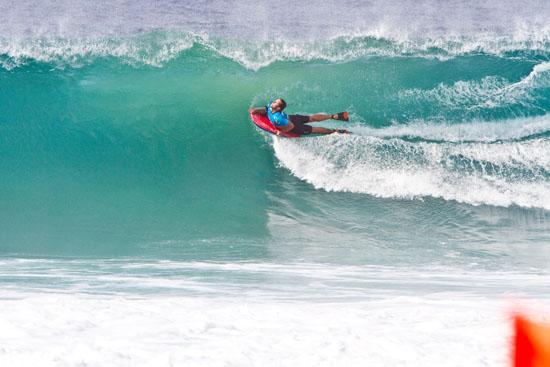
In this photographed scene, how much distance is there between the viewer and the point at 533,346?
10.2ft

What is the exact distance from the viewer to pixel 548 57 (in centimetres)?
963

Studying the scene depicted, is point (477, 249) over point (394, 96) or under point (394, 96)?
under

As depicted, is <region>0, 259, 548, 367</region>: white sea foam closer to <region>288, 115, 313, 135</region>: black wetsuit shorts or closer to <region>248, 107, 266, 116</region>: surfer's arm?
Answer: <region>288, 115, 313, 135</region>: black wetsuit shorts

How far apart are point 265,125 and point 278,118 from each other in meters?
0.51

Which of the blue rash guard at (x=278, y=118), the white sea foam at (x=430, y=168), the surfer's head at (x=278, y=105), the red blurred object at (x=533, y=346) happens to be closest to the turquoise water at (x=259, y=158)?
the white sea foam at (x=430, y=168)

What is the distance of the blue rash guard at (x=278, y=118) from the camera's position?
26.9ft

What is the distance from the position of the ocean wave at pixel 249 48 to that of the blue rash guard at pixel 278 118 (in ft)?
5.29

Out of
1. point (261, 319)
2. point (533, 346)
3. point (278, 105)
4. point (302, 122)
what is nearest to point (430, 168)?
point (302, 122)

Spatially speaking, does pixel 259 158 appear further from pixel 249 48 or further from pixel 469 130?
pixel 469 130

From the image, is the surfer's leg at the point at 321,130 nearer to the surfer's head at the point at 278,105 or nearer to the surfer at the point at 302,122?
the surfer at the point at 302,122

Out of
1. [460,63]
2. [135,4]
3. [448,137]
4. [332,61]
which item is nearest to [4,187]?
[135,4]

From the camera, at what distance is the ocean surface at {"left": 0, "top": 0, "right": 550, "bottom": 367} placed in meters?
6.76

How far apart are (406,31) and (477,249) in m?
3.98

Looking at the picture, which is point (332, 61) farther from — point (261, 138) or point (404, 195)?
point (404, 195)
